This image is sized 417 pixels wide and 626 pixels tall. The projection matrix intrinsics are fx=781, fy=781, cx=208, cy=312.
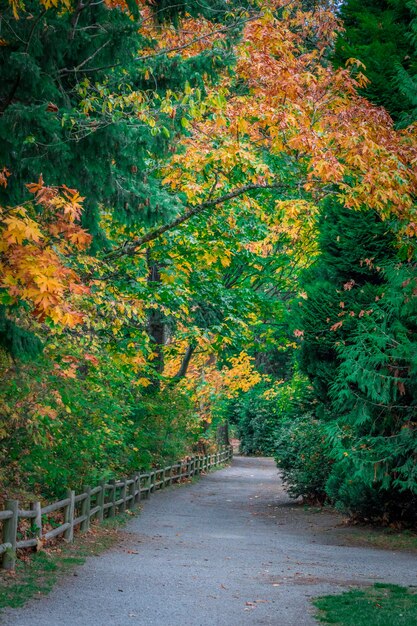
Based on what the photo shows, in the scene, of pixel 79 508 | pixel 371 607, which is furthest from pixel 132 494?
pixel 371 607

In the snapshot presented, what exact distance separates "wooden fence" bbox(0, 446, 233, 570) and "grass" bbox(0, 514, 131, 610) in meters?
0.20

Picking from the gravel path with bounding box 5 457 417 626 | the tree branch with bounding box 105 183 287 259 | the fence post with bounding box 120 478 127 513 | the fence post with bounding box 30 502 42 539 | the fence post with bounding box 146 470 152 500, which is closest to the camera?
the gravel path with bounding box 5 457 417 626

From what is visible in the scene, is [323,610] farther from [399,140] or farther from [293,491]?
[293,491]

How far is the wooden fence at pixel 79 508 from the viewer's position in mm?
9508

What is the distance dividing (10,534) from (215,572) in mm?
2888

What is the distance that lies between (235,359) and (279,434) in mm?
14702

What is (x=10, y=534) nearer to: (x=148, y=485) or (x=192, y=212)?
(x=192, y=212)

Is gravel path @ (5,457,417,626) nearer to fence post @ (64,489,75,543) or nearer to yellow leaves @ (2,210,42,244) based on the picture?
fence post @ (64,489,75,543)

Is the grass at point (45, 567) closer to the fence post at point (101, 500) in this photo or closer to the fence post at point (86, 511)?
the fence post at point (86, 511)

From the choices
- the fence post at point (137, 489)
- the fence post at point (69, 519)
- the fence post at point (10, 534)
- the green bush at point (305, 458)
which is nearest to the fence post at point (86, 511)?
the fence post at point (69, 519)

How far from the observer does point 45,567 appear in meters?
9.75

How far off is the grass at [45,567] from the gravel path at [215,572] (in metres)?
0.17

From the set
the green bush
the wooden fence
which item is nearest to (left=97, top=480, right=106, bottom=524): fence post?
the wooden fence

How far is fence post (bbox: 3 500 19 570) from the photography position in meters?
9.30
